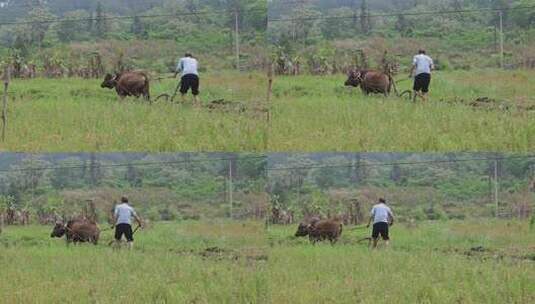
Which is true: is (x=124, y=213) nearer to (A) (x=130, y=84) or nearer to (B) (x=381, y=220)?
(A) (x=130, y=84)

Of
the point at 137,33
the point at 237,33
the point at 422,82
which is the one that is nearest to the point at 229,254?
the point at 237,33

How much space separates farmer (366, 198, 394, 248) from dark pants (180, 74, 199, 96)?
1.60 meters

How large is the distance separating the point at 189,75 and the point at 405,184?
181 cm

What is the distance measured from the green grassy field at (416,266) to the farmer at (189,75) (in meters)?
1.19

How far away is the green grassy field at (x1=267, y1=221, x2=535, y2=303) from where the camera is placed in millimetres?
5820

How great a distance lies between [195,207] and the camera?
6285mm

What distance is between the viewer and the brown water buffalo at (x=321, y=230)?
6129 millimetres

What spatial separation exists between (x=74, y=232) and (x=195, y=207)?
3.10 feet

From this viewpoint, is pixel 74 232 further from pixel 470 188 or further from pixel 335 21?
pixel 470 188

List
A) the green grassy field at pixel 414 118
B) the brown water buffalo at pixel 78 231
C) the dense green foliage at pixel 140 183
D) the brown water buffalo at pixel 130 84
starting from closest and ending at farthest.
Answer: the green grassy field at pixel 414 118
the dense green foliage at pixel 140 183
the brown water buffalo at pixel 130 84
the brown water buffalo at pixel 78 231

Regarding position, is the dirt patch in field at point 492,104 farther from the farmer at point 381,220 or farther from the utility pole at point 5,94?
the utility pole at point 5,94

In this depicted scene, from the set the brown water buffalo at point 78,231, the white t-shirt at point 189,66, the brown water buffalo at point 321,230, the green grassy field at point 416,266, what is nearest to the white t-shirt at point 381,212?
the green grassy field at point 416,266

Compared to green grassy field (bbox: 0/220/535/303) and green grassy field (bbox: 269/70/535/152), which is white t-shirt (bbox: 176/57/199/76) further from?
green grassy field (bbox: 0/220/535/303)

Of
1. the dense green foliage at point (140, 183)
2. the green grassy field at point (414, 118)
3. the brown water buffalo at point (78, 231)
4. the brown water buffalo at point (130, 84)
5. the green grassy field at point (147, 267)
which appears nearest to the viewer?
the green grassy field at point (414, 118)
